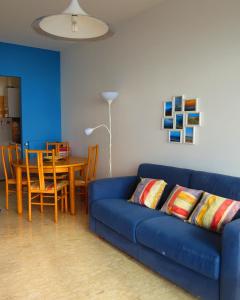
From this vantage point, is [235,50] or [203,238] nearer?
[203,238]

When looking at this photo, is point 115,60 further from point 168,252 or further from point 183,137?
point 168,252

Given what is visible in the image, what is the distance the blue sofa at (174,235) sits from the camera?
1860mm

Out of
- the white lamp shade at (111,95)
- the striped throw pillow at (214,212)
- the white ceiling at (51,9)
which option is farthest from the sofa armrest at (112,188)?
the white ceiling at (51,9)

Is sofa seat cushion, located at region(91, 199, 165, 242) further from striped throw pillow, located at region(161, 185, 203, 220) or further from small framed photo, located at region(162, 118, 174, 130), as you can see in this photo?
small framed photo, located at region(162, 118, 174, 130)

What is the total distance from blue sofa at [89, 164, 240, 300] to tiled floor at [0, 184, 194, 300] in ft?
0.39

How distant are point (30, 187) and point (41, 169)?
317mm

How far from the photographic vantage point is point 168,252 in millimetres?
2180

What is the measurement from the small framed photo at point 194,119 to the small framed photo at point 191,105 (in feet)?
0.17

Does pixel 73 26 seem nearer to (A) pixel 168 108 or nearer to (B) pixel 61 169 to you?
(A) pixel 168 108

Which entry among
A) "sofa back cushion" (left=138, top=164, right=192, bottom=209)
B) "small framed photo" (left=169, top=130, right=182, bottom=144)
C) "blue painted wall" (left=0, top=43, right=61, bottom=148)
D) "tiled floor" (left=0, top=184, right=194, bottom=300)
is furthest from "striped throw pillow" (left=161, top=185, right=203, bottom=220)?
"blue painted wall" (left=0, top=43, right=61, bottom=148)

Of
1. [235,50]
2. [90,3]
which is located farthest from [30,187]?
[235,50]

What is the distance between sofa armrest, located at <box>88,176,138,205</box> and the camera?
10.6ft

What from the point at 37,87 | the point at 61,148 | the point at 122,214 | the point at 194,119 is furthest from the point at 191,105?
the point at 37,87

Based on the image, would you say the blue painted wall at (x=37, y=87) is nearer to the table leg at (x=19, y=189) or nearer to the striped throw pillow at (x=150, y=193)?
the table leg at (x=19, y=189)
